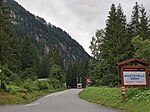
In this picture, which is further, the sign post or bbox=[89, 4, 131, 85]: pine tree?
bbox=[89, 4, 131, 85]: pine tree

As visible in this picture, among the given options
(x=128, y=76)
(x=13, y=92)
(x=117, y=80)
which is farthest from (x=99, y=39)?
(x=128, y=76)

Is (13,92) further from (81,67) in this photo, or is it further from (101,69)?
(81,67)

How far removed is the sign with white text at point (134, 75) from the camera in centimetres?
1978

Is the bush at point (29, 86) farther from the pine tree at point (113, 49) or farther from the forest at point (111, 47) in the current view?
the pine tree at point (113, 49)

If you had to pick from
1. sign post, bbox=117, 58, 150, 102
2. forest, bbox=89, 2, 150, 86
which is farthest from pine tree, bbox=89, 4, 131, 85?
sign post, bbox=117, 58, 150, 102

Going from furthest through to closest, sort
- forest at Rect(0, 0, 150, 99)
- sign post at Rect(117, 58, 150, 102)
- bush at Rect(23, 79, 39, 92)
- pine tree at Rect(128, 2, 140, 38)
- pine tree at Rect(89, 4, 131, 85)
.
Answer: pine tree at Rect(128, 2, 140, 38) → pine tree at Rect(89, 4, 131, 85) → bush at Rect(23, 79, 39, 92) → forest at Rect(0, 0, 150, 99) → sign post at Rect(117, 58, 150, 102)

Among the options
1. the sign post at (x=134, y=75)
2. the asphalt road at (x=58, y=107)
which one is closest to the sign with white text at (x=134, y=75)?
the sign post at (x=134, y=75)

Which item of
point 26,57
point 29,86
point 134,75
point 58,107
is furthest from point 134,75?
point 26,57

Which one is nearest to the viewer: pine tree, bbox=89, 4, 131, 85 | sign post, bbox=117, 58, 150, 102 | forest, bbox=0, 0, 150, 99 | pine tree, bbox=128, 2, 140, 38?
sign post, bbox=117, 58, 150, 102

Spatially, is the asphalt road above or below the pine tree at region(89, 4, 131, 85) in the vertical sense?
below

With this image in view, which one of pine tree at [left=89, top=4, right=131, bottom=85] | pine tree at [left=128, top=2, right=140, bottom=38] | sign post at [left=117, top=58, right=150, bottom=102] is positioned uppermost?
pine tree at [left=128, top=2, right=140, bottom=38]

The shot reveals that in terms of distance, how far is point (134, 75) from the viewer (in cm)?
1998

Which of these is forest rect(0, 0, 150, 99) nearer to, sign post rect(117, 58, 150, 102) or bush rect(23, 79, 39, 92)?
bush rect(23, 79, 39, 92)

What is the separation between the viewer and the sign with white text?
1978 cm
